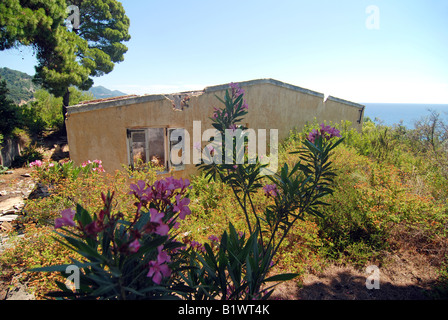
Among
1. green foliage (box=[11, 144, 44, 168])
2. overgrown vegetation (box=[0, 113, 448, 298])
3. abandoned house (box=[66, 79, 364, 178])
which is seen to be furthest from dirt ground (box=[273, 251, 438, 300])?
green foliage (box=[11, 144, 44, 168])

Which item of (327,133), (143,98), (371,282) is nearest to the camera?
(327,133)

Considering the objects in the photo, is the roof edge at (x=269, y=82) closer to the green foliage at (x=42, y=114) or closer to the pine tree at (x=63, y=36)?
the pine tree at (x=63, y=36)

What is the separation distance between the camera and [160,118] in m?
6.09

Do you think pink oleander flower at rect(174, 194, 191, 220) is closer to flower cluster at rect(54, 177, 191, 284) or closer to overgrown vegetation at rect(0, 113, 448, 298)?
flower cluster at rect(54, 177, 191, 284)

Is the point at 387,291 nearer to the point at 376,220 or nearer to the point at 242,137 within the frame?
the point at 376,220

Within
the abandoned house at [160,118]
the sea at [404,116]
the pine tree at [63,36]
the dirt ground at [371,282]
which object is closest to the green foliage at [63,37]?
the pine tree at [63,36]

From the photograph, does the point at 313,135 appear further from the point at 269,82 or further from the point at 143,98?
the point at 269,82

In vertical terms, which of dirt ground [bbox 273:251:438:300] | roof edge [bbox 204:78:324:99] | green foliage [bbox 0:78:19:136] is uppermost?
roof edge [bbox 204:78:324:99]

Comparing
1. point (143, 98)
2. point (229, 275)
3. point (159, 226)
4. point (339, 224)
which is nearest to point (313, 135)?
point (229, 275)

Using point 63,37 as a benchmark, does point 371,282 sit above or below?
below

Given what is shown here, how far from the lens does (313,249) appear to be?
3893 millimetres

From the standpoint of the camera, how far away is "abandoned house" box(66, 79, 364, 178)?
216 inches

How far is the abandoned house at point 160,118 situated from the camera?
216 inches

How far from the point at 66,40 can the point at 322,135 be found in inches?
513
